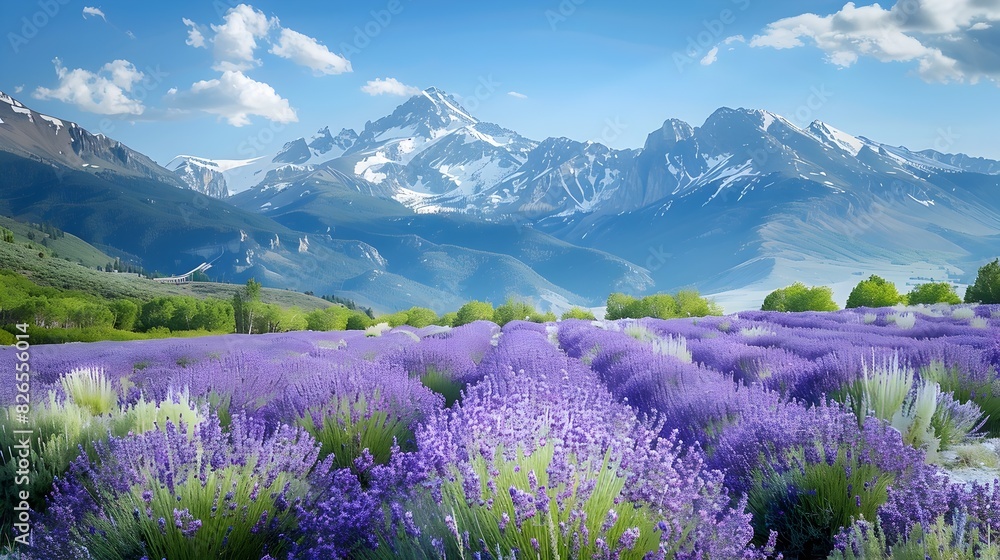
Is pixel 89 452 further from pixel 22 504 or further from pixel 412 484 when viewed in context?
pixel 412 484

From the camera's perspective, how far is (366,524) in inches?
95.3

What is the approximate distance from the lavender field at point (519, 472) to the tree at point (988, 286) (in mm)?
27614

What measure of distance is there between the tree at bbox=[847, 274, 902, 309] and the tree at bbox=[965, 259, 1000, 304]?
10605 mm

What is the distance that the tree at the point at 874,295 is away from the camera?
4016 cm

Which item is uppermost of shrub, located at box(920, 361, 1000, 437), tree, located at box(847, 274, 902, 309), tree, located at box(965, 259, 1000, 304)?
shrub, located at box(920, 361, 1000, 437)

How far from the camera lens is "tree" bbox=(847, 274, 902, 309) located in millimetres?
40156

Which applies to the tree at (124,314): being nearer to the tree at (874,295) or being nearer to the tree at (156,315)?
the tree at (156,315)

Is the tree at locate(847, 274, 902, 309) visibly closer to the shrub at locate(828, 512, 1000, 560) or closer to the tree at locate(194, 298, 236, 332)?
the shrub at locate(828, 512, 1000, 560)

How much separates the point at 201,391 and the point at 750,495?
4341 millimetres

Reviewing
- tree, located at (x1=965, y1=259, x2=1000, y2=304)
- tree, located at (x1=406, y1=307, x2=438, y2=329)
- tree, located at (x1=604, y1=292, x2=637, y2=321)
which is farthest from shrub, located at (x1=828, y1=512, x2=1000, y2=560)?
tree, located at (x1=406, y1=307, x2=438, y2=329)

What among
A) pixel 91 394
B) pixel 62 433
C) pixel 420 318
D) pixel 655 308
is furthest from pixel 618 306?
pixel 62 433

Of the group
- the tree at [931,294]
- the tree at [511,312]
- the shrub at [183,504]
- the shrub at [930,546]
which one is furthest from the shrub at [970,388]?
the tree at [511,312]

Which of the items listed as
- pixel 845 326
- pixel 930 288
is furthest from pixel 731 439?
pixel 930 288

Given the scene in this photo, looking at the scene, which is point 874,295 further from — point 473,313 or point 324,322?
point 324,322
